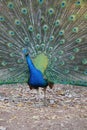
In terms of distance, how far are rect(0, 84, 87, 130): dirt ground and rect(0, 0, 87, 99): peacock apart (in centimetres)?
35

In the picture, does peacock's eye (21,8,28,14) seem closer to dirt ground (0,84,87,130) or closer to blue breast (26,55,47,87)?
blue breast (26,55,47,87)

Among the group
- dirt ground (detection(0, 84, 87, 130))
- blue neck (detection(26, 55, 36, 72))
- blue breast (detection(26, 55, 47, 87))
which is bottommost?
dirt ground (detection(0, 84, 87, 130))

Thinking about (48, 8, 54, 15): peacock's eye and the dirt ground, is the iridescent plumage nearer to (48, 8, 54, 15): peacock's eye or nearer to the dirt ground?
(48, 8, 54, 15): peacock's eye

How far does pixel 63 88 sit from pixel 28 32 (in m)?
1.59

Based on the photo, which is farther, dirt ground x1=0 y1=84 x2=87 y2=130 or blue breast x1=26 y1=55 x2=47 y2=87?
blue breast x1=26 y1=55 x2=47 y2=87

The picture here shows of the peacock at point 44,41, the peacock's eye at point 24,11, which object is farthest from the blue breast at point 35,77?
the peacock's eye at point 24,11

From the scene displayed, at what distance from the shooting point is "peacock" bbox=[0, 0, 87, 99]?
6.17 meters

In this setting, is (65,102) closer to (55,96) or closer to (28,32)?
(55,96)

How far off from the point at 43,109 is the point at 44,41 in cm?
95

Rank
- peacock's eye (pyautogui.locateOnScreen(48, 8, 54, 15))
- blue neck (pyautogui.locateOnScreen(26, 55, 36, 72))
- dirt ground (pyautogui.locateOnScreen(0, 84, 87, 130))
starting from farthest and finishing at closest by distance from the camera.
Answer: peacock's eye (pyautogui.locateOnScreen(48, 8, 54, 15)) → blue neck (pyautogui.locateOnScreen(26, 55, 36, 72)) → dirt ground (pyautogui.locateOnScreen(0, 84, 87, 130))

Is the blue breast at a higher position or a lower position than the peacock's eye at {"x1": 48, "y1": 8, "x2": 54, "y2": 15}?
lower

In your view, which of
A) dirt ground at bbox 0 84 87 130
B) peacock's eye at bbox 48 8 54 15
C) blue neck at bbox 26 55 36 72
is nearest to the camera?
dirt ground at bbox 0 84 87 130

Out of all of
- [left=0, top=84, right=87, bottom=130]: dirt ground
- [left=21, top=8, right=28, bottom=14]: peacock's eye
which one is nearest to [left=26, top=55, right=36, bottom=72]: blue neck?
[left=0, top=84, right=87, bottom=130]: dirt ground

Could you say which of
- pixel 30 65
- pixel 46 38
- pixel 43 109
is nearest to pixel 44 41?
pixel 46 38
